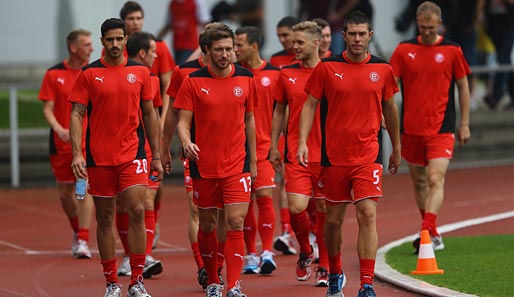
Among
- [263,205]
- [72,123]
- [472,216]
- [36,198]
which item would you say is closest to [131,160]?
[72,123]

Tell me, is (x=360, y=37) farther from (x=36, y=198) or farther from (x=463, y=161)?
(x=463, y=161)

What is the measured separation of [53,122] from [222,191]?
3.59 metres

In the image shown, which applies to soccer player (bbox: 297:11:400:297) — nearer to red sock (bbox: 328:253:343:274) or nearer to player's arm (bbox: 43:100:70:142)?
red sock (bbox: 328:253:343:274)

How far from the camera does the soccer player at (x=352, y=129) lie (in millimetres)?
11203

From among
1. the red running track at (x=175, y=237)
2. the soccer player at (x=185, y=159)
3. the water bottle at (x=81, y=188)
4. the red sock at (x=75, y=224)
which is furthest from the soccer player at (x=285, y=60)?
the water bottle at (x=81, y=188)

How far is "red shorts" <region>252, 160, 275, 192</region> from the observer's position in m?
13.4

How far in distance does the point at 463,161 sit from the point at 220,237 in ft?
37.0

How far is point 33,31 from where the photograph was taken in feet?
90.7

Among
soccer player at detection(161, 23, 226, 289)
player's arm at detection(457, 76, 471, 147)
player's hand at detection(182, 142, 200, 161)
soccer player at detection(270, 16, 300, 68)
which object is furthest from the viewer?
soccer player at detection(270, 16, 300, 68)

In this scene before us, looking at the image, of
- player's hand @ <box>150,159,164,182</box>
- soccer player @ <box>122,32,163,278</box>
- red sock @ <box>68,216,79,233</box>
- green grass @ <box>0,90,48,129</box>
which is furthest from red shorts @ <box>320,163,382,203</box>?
green grass @ <box>0,90,48,129</box>

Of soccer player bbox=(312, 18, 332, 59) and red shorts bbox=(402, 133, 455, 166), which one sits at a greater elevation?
soccer player bbox=(312, 18, 332, 59)

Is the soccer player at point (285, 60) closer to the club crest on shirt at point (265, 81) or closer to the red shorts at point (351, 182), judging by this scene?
the club crest on shirt at point (265, 81)

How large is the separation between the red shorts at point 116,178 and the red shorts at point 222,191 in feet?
1.66

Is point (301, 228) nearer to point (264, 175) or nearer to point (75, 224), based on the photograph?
point (264, 175)
